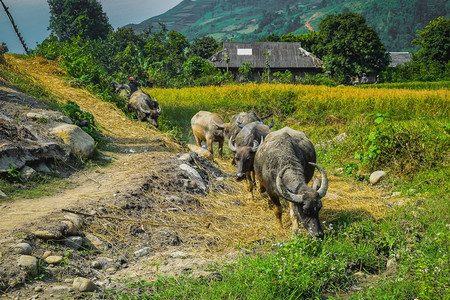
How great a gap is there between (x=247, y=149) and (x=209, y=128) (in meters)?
4.14

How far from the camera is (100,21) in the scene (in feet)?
177

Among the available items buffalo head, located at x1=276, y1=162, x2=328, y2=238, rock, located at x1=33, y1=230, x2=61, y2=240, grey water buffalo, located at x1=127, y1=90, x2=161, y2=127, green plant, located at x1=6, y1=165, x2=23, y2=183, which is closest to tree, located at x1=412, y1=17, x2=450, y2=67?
grey water buffalo, located at x1=127, y1=90, x2=161, y2=127

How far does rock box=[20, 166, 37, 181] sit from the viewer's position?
627 centimetres

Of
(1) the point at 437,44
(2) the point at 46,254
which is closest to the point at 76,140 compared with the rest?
(2) the point at 46,254

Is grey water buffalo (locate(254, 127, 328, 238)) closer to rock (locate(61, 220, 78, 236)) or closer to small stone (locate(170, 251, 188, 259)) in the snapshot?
small stone (locate(170, 251, 188, 259))

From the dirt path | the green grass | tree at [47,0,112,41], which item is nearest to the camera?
the green grass

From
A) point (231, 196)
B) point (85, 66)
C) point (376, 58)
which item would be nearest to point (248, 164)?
point (231, 196)

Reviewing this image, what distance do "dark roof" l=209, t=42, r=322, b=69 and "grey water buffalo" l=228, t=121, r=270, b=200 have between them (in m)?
32.7

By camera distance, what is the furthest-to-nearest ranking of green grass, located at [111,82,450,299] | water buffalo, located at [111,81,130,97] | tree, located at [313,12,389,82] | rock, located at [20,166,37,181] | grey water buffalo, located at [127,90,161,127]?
tree, located at [313,12,389,82], water buffalo, located at [111,81,130,97], grey water buffalo, located at [127,90,161,127], rock, located at [20,166,37,181], green grass, located at [111,82,450,299]

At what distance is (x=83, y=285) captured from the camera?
3947 millimetres

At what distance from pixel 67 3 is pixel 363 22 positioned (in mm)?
34493

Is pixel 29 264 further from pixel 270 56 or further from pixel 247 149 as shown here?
pixel 270 56

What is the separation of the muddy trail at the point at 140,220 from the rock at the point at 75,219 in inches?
0.4

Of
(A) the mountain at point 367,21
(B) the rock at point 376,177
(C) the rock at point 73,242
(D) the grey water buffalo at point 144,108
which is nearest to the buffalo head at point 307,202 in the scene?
(C) the rock at point 73,242
